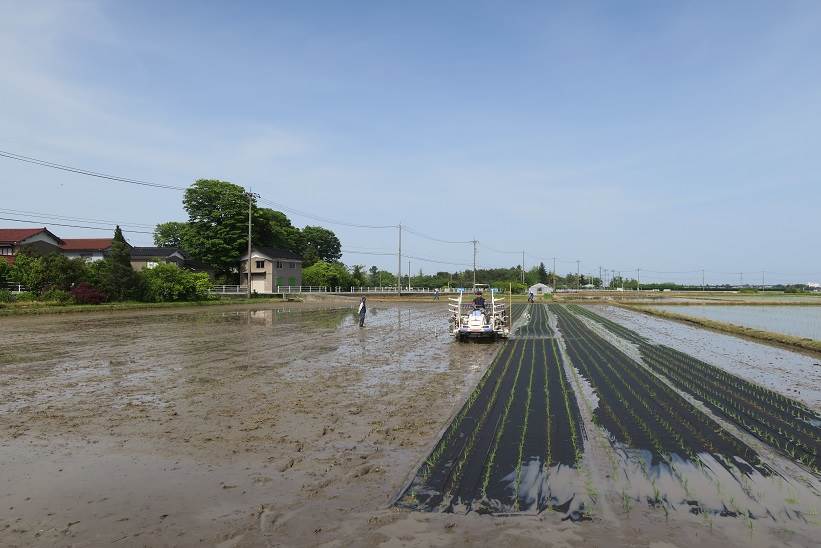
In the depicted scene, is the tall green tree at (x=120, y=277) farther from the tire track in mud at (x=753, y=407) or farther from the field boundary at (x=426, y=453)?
the tire track in mud at (x=753, y=407)

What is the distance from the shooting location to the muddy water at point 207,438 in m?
4.71

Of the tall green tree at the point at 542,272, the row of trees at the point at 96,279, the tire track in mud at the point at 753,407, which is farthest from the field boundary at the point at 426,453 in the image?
the tall green tree at the point at 542,272

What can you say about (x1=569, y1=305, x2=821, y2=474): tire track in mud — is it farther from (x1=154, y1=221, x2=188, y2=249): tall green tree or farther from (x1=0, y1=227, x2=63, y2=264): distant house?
(x1=154, y1=221, x2=188, y2=249): tall green tree

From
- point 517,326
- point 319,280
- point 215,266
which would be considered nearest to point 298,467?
point 517,326

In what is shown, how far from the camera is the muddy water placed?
471 centimetres

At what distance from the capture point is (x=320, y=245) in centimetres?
9969

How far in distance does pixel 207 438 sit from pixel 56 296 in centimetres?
3347

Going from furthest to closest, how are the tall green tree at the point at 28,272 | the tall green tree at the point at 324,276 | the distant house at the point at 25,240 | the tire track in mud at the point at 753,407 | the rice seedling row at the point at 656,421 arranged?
the tall green tree at the point at 324,276, the distant house at the point at 25,240, the tall green tree at the point at 28,272, the tire track in mud at the point at 753,407, the rice seedling row at the point at 656,421

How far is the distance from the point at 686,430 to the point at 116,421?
8.49m

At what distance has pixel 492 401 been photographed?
943cm

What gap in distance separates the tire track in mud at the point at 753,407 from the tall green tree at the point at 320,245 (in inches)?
3263

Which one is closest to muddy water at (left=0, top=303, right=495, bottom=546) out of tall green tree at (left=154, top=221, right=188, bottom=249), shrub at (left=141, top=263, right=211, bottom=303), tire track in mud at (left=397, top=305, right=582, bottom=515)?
tire track in mud at (left=397, top=305, right=582, bottom=515)

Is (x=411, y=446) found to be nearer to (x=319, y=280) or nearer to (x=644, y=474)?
(x=644, y=474)

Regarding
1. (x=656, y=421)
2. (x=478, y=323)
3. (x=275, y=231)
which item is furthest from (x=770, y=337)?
(x=275, y=231)
